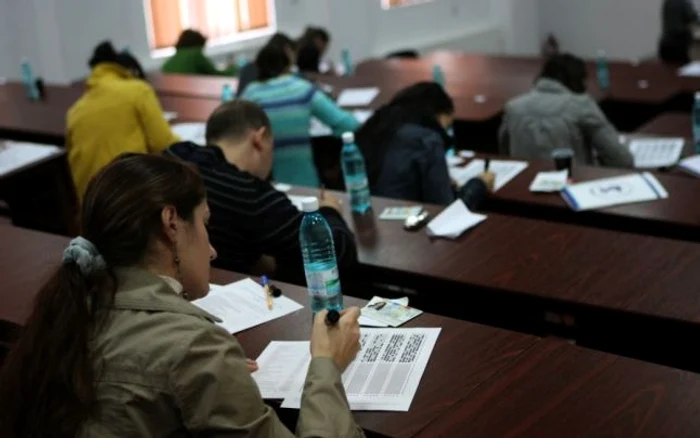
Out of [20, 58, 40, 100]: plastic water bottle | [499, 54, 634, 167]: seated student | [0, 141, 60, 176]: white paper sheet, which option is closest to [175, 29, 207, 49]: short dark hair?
[20, 58, 40, 100]: plastic water bottle

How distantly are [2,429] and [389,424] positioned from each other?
77cm

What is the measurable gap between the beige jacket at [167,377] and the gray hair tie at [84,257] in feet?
0.21

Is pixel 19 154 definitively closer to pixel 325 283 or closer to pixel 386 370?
pixel 325 283

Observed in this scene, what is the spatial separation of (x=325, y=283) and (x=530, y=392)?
0.72 m

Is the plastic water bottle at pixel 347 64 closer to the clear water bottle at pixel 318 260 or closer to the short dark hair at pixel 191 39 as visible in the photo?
the short dark hair at pixel 191 39

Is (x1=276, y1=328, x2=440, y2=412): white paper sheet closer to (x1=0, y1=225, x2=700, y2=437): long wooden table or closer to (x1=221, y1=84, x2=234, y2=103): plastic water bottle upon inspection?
(x1=0, y1=225, x2=700, y2=437): long wooden table

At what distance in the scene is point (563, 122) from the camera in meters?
4.50

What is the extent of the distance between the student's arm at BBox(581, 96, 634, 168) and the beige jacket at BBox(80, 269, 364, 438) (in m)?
2.97

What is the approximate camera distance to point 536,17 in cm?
1074

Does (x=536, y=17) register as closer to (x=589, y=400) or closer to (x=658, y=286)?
(x=658, y=286)

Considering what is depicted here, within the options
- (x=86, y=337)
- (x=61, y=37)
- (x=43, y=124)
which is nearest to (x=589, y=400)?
(x=86, y=337)

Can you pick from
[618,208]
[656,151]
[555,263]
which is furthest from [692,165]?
[555,263]

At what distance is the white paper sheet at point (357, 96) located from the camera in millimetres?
5930

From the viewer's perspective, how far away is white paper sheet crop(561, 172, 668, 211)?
3471 mm
